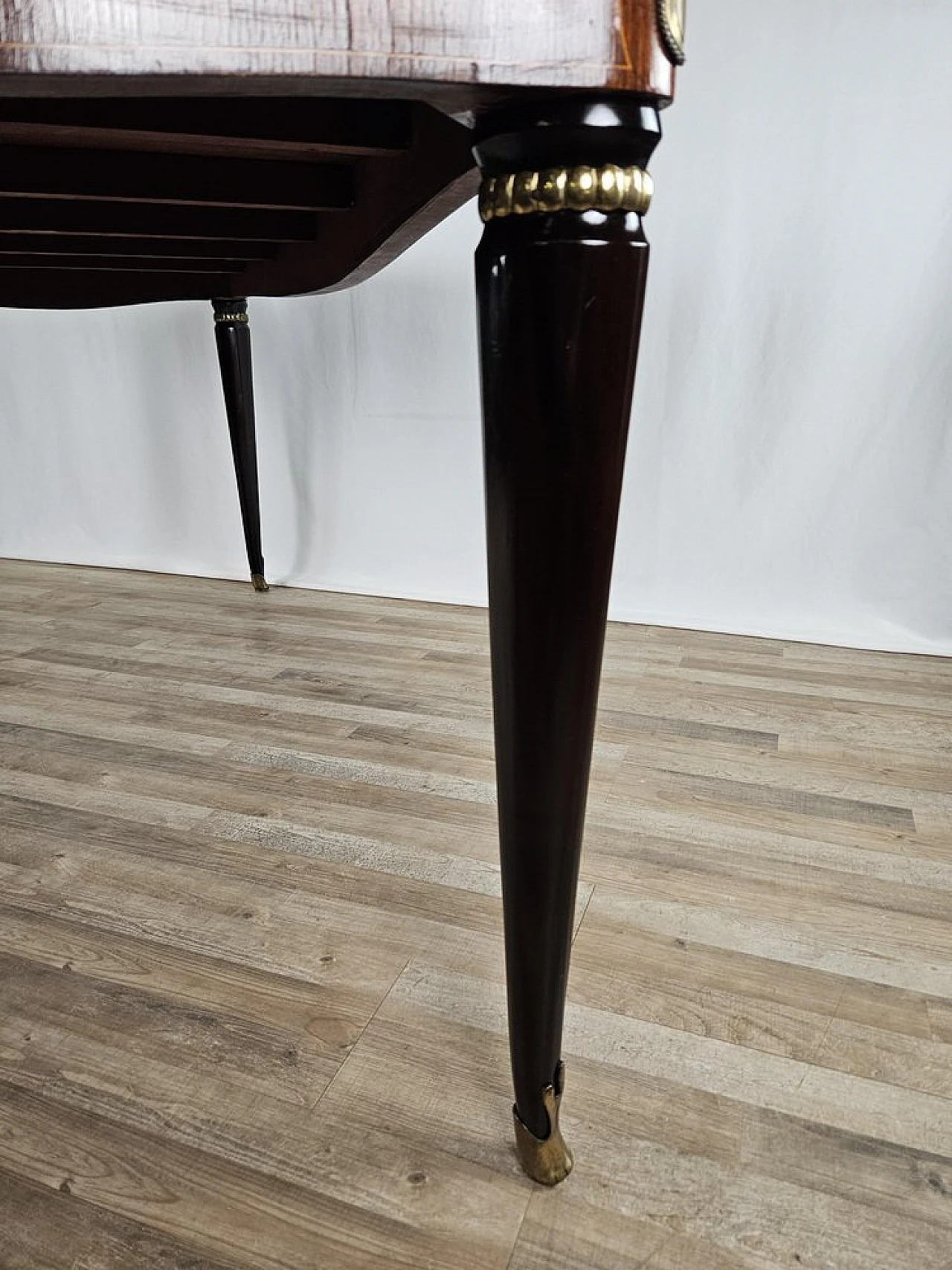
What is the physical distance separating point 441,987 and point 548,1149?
0.17 metres

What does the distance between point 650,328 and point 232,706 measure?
85 cm

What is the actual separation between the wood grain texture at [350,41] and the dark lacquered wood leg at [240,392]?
111cm

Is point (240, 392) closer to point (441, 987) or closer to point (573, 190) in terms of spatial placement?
point (441, 987)

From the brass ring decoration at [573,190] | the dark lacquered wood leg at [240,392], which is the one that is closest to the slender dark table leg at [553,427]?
the brass ring decoration at [573,190]

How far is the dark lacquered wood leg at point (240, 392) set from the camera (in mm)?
1363

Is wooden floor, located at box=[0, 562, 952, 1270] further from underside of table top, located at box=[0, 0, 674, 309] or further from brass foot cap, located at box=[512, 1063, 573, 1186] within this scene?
underside of table top, located at box=[0, 0, 674, 309]

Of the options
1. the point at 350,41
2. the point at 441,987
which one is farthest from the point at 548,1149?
the point at 350,41

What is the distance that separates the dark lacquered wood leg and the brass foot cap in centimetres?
118

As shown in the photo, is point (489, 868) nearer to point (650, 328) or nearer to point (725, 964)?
point (725, 964)

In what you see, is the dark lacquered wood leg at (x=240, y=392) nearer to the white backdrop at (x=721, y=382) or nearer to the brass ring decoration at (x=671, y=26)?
the white backdrop at (x=721, y=382)

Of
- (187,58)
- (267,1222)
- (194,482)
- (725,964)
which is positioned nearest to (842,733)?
(725,964)

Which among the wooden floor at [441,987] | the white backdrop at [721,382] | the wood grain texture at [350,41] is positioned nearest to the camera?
the wood grain texture at [350,41]

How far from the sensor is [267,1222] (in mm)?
Answer: 460

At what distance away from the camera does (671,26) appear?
0.31 metres
